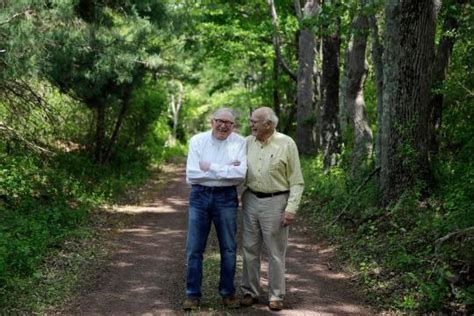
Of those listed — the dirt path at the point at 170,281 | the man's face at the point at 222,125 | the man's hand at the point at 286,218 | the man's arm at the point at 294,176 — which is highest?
the man's face at the point at 222,125

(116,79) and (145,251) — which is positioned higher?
(116,79)

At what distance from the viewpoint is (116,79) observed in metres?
11.6

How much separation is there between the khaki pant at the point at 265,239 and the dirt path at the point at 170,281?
28 cm

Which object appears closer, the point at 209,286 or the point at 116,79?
the point at 209,286

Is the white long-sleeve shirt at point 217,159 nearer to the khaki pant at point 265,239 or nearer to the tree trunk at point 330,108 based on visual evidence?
the khaki pant at point 265,239

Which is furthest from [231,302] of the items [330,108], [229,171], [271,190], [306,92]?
[306,92]

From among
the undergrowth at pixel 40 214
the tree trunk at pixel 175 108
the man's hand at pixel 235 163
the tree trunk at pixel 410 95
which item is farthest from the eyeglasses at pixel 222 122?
the tree trunk at pixel 175 108

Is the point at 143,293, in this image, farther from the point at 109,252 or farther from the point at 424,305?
the point at 424,305

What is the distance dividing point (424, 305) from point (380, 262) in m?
1.66

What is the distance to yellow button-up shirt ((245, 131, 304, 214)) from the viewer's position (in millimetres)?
5668

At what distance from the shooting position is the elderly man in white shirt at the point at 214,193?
561 cm

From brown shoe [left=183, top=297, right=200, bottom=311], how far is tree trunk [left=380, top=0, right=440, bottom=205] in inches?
160

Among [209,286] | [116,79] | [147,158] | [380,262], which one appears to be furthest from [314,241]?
[147,158]

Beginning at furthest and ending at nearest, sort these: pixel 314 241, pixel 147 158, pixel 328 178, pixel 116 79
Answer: pixel 147 158, pixel 328 178, pixel 116 79, pixel 314 241
